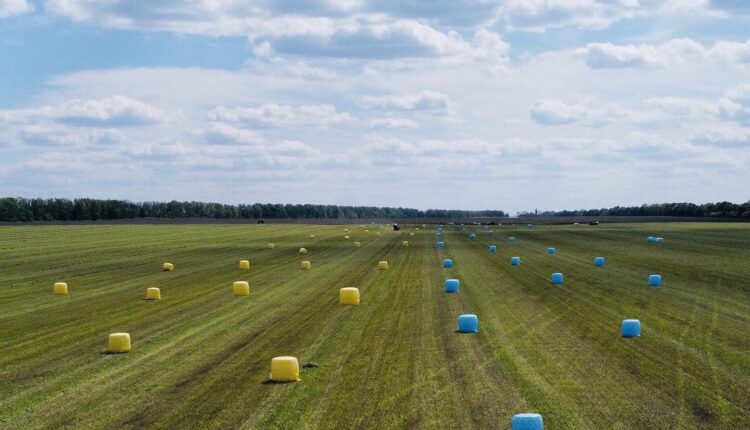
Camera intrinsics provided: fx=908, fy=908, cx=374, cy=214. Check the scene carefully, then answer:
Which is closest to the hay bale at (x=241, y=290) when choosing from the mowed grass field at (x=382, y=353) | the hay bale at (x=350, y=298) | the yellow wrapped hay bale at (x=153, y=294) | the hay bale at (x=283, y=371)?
the mowed grass field at (x=382, y=353)

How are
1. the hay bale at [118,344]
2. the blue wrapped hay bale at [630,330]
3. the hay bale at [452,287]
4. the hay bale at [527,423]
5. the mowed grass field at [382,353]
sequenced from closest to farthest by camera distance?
the hay bale at [527,423]
the mowed grass field at [382,353]
the hay bale at [118,344]
the blue wrapped hay bale at [630,330]
the hay bale at [452,287]

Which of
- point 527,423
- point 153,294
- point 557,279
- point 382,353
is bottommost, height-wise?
point 382,353

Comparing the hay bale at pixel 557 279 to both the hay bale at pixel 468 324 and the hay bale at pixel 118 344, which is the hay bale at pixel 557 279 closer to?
the hay bale at pixel 468 324

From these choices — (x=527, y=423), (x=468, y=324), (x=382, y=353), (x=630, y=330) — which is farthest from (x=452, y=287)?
(x=527, y=423)

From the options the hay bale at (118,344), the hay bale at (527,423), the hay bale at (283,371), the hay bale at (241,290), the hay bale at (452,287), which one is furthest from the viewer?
the hay bale at (241,290)

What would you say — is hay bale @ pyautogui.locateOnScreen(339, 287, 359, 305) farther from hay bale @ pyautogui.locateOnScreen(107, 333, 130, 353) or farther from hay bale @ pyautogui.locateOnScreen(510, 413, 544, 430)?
hay bale @ pyautogui.locateOnScreen(510, 413, 544, 430)

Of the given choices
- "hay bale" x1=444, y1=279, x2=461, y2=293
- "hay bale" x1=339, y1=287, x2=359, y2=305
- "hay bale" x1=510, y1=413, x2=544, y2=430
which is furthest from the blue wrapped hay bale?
"hay bale" x1=444, y1=279, x2=461, y2=293

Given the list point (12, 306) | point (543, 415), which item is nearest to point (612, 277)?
point (12, 306)

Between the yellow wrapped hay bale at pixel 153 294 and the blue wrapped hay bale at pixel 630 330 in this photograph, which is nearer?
the blue wrapped hay bale at pixel 630 330

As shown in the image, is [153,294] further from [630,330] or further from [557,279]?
[630,330]
